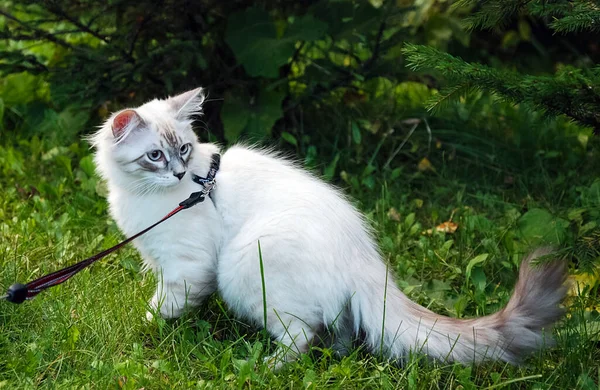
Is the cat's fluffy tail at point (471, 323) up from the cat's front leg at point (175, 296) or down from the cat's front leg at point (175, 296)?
up

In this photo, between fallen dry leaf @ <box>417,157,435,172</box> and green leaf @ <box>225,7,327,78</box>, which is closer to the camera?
green leaf @ <box>225,7,327,78</box>

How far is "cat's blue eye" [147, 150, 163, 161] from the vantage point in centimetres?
305

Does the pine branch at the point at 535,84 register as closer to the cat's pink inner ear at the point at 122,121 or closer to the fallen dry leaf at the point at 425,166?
the cat's pink inner ear at the point at 122,121

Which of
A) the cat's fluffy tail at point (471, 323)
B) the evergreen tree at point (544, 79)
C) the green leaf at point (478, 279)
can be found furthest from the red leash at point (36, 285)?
the green leaf at point (478, 279)

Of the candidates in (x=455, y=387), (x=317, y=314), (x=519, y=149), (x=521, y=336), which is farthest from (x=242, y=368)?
(x=519, y=149)

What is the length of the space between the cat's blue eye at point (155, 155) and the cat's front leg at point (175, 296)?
19.8 inches

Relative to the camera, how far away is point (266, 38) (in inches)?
179

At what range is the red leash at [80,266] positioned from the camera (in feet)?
8.45

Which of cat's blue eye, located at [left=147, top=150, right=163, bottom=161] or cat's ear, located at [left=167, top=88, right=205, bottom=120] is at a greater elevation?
cat's ear, located at [left=167, top=88, right=205, bottom=120]

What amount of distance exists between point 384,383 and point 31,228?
207 centimetres

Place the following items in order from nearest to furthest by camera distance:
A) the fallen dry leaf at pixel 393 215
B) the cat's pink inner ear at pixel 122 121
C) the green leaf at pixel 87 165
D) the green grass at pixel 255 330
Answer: the green grass at pixel 255 330, the cat's pink inner ear at pixel 122 121, the fallen dry leaf at pixel 393 215, the green leaf at pixel 87 165

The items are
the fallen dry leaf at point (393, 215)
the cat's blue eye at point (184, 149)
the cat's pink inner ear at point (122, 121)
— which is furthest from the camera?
the fallen dry leaf at point (393, 215)

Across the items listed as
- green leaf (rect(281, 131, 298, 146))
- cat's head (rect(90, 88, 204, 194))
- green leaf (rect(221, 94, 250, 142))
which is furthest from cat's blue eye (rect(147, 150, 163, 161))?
green leaf (rect(281, 131, 298, 146))

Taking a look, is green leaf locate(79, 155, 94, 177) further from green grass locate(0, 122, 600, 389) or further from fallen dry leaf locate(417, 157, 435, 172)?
fallen dry leaf locate(417, 157, 435, 172)
